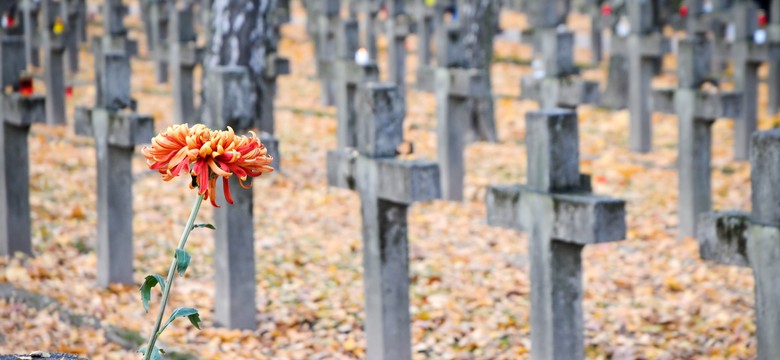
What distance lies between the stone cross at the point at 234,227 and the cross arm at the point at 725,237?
9.44ft

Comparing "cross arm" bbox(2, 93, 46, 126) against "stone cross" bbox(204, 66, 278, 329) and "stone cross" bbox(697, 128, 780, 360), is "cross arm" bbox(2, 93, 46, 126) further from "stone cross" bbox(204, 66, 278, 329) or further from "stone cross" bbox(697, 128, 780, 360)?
"stone cross" bbox(697, 128, 780, 360)

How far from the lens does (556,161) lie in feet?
21.3

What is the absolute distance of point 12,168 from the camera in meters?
9.35

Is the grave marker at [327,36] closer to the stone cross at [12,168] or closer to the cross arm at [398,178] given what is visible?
the stone cross at [12,168]

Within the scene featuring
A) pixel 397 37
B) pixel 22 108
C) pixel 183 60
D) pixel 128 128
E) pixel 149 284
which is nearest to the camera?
pixel 149 284

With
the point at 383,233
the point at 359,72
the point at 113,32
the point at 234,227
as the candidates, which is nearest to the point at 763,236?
the point at 383,233

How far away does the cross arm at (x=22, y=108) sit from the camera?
9.09 metres

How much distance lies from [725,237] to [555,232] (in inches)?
31.8

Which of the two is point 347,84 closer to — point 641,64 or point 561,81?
point 561,81

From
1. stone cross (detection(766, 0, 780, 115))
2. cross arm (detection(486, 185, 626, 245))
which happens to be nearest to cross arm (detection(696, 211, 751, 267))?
cross arm (detection(486, 185, 626, 245))

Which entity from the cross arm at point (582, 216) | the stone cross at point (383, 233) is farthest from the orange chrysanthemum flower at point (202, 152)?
the stone cross at point (383, 233)

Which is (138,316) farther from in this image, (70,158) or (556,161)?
(70,158)

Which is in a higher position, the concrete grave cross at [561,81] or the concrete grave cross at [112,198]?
the concrete grave cross at [561,81]

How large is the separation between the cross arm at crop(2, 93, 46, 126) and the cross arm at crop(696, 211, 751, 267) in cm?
488
